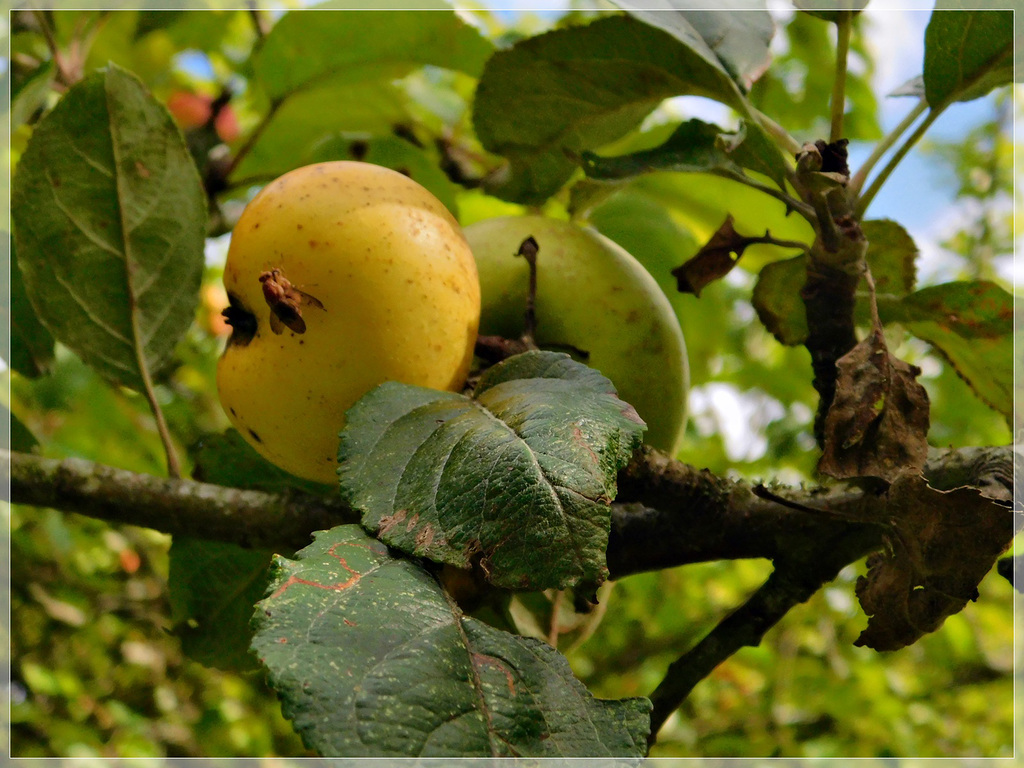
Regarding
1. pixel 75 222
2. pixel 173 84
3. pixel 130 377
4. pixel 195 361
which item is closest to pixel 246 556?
pixel 130 377

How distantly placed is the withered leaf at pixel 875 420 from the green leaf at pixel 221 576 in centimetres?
41

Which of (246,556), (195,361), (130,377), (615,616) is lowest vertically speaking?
(615,616)

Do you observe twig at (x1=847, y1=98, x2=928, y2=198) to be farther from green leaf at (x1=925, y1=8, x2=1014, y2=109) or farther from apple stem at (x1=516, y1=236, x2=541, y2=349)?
apple stem at (x1=516, y1=236, x2=541, y2=349)

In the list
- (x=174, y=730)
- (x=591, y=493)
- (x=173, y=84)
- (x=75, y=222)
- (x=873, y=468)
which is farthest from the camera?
(x=174, y=730)

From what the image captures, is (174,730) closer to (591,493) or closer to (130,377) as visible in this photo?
(130,377)

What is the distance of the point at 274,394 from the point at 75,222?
263 millimetres

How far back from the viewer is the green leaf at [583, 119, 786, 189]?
0.54 metres

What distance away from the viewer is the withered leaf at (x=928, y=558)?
426mm

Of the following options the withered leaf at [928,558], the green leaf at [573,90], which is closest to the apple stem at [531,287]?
the green leaf at [573,90]

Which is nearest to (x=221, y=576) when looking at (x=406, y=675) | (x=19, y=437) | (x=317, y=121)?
(x=19, y=437)

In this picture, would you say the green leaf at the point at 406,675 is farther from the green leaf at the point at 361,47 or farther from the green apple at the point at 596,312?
the green leaf at the point at 361,47

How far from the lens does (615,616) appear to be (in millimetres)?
2223

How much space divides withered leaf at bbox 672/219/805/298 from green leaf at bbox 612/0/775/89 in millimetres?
106

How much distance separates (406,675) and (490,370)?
0.22 m
